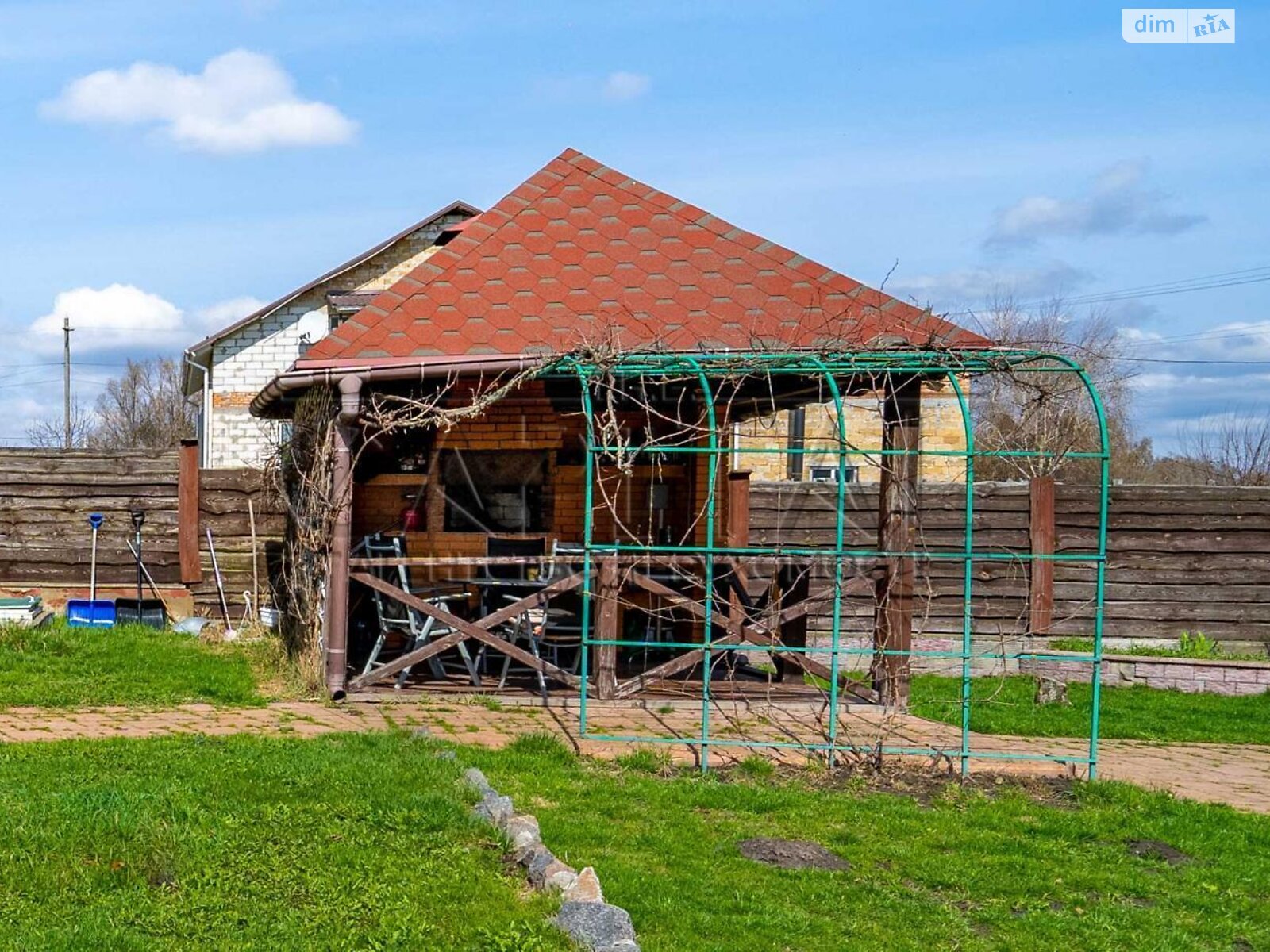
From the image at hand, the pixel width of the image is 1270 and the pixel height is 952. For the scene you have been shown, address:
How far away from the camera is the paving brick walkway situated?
24.6 feet

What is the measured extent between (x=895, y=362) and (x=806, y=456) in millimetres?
14914

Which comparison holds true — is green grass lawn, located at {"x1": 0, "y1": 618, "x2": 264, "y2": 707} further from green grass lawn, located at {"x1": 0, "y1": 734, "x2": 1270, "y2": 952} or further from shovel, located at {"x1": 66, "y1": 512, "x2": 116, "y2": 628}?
green grass lawn, located at {"x1": 0, "y1": 734, "x2": 1270, "y2": 952}

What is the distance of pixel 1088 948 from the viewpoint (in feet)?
15.1

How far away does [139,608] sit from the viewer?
12.1 m

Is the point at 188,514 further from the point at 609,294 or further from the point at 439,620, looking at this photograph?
the point at 609,294

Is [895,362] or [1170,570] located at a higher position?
A: [895,362]

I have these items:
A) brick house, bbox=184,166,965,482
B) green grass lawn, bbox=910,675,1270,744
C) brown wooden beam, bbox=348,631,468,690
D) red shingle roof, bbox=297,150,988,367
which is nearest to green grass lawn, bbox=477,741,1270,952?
brown wooden beam, bbox=348,631,468,690

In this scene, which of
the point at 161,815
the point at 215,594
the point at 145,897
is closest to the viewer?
the point at 145,897

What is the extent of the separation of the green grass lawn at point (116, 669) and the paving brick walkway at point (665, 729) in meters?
0.28

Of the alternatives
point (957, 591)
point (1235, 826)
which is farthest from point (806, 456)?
point (1235, 826)

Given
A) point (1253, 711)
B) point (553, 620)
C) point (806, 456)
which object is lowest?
point (1253, 711)

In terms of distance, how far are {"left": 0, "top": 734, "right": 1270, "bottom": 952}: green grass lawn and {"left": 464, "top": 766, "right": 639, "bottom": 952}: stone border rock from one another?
83mm

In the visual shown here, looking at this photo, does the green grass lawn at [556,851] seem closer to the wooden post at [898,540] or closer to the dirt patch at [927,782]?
the dirt patch at [927,782]

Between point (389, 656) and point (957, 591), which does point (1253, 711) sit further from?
point (389, 656)
